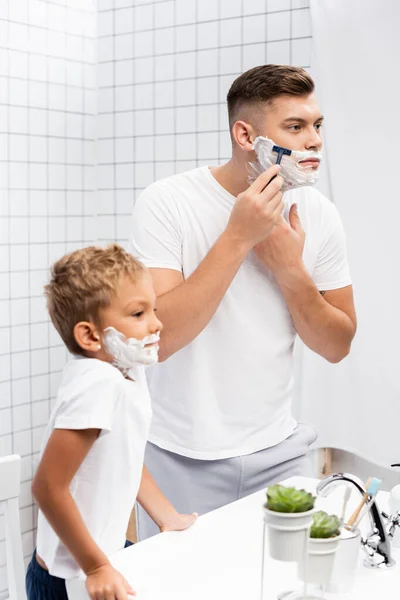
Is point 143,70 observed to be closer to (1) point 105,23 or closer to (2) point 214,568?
(1) point 105,23

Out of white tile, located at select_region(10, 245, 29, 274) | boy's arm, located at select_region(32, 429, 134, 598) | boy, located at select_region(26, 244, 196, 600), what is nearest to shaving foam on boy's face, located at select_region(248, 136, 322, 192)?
boy, located at select_region(26, 244, 196, 600)

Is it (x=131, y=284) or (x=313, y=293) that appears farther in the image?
(x=313, y=293)

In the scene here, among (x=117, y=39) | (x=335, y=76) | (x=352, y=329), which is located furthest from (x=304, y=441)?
(x=117, y=39)

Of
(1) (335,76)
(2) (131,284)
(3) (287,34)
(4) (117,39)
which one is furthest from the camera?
(4) (117,39)

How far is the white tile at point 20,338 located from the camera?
106 inches

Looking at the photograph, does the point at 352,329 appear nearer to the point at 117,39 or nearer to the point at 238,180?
the point at 238,180

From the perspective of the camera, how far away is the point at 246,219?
1.47 meters

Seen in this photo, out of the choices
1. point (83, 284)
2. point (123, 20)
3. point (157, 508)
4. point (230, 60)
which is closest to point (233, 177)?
point (83, 284)

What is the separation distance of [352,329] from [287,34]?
1234 millimetres

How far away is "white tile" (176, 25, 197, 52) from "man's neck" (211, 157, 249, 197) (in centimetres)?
122

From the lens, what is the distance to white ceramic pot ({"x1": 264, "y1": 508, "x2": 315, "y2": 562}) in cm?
97

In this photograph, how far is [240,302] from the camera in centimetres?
156

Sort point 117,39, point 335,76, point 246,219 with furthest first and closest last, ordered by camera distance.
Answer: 1. point 117,39
2. point 335,76
3. point 246,219

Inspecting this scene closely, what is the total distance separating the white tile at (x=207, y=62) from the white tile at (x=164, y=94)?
4.8 inches
